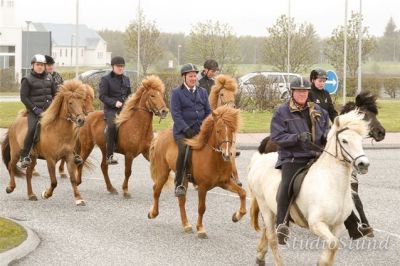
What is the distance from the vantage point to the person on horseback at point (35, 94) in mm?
15531

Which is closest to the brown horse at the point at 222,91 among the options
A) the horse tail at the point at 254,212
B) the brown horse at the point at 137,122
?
the brown horse at the point at 137,122

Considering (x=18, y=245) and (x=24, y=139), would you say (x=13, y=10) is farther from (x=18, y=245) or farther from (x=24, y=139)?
(x=18, y=245)

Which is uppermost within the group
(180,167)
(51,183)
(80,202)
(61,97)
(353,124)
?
(61,97)

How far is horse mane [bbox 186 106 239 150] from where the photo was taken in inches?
468

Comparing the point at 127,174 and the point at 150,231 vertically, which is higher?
the point at 127,174

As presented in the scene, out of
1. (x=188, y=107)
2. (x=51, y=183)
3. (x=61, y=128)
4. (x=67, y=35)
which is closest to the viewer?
(x=188, y=107)

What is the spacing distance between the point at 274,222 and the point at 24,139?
6.95 meters

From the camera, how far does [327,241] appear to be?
8.79 metres

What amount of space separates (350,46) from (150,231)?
153 ft

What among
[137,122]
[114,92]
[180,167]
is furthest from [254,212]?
[114,92]

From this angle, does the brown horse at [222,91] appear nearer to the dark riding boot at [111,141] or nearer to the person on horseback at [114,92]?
the person on horseback at [114,92]

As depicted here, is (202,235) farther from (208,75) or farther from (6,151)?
(208,75)

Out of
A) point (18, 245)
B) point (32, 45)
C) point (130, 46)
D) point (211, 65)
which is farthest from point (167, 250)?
point (130, 46)

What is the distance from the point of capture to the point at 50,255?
1066 cm
